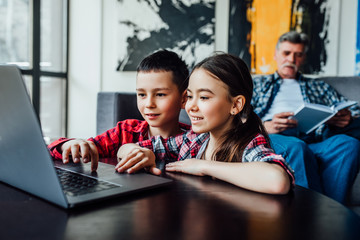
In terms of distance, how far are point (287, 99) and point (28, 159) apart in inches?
84.8

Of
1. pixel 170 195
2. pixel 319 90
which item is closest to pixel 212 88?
pixel 170 195

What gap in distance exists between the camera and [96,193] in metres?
0.55

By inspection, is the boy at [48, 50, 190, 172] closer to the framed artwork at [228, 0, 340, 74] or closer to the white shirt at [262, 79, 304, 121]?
the white shirt at [262, 79, 304, 121]

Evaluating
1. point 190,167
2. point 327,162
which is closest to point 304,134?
point 327,162

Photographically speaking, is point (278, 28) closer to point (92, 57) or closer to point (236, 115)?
point (92, 57)

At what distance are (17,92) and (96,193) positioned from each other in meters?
0.21

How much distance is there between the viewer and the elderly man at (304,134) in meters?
1.69

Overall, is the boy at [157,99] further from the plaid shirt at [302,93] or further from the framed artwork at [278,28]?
the framed artwork at [278,28]

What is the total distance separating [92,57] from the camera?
138 inches

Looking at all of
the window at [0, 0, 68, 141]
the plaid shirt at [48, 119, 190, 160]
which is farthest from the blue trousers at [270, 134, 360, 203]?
the window at [0, 0, 68, 141]

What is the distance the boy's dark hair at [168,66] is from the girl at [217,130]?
0.82ft

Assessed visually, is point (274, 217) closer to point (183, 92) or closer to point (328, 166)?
point (183, 92)

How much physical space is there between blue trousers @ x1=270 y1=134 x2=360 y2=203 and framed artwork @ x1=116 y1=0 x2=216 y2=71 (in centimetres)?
165

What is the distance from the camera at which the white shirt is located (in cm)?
231
